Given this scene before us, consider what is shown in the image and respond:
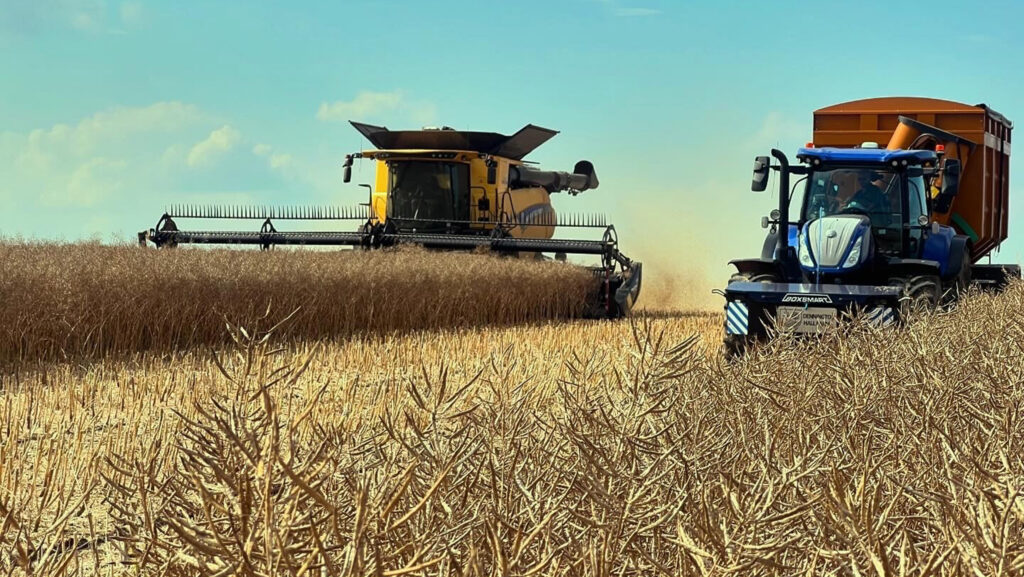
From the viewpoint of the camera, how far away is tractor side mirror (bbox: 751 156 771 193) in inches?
418

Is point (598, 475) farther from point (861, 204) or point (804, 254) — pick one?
point (861, 204)

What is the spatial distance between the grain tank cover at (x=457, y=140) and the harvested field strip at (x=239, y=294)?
2695 mm

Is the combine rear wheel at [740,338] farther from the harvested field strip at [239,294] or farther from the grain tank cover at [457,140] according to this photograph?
the grain tank cover at [457,140]

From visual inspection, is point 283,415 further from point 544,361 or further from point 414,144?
point 414,144

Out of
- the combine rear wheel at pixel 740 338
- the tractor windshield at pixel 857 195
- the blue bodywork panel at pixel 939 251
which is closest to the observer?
the combine rear wheel at pixel 740 338

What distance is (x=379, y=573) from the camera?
192 cm

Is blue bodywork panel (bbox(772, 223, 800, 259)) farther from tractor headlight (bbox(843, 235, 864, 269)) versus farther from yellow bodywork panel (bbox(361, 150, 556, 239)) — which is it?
yellow bodywork panel (bbox(361, 150, 556, 239))

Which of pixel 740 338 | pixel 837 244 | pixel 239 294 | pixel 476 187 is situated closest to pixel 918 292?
pixel 837 244

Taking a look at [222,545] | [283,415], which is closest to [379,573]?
[222,545]

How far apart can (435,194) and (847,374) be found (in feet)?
45.5

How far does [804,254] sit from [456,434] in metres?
8.66

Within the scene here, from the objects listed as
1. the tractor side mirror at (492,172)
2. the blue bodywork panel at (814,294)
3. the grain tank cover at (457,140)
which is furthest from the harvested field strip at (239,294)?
the blue bodywork panel at (814,294)

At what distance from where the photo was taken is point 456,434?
8.90ft

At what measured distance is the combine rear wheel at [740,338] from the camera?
33.0ft
